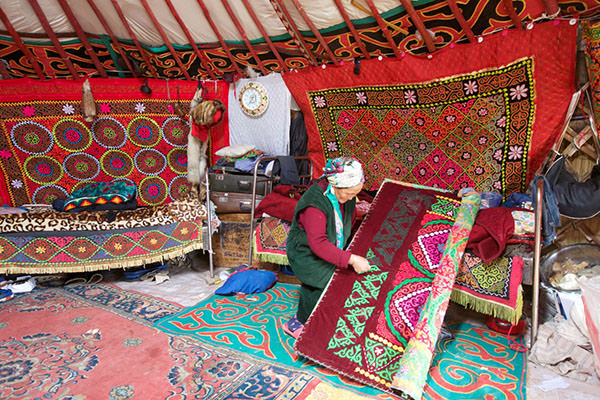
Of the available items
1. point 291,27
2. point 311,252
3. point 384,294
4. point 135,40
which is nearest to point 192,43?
point 135,40

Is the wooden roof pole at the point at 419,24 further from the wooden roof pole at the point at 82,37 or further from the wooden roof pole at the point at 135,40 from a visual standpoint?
the wooden roof pole at the point at 82,37

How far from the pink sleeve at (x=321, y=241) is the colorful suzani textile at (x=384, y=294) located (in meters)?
0.19

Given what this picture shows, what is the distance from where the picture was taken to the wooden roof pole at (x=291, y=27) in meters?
2.95

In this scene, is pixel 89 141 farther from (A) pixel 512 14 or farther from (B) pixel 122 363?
(A) pixel 512 14

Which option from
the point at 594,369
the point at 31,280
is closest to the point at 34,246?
the point at 31,280

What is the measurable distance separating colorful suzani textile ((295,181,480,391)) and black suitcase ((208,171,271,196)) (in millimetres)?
1243

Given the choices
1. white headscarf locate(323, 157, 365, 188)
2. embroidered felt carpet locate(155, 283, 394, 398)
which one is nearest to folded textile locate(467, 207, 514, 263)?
white headscarf locate(323, 157, 365, 188)

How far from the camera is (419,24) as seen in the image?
2594mm

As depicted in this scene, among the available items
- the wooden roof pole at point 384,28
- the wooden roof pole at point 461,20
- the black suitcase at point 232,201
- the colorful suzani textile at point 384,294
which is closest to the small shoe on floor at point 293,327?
the colorful suzani textile at point 384,294

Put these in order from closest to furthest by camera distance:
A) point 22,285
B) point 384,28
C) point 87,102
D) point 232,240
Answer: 1. point 384,28
2. point 22,285
3. point 232,240
4. point 87,102

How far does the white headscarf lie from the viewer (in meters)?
2.19

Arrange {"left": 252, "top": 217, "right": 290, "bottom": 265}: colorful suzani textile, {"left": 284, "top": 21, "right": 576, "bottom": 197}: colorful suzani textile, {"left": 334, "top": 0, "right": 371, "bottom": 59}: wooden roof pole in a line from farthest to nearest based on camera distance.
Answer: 1. {"left": 252, "top": 217, "right": 290, "bottom": 265}: colorful suzani textile
2. {"left": 334, "top": 0, "right": 371, "bottom": 59}: wooden roof pole
3. {"left": 284, "top": 21, "right": 576, "bottom": 197}: colorful suzani textile

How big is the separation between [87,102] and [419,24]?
126 inches

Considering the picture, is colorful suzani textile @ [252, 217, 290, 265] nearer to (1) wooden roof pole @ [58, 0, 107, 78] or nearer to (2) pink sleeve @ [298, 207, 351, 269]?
(2) pink sleeve @ [298, 207, 351, 269]
